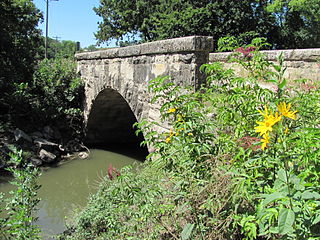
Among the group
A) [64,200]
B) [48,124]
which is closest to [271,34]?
[48,124]

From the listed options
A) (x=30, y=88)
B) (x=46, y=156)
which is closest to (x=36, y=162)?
(x=46, y=156)

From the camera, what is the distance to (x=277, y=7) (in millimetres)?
13328

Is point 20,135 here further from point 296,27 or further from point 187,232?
point 296,27

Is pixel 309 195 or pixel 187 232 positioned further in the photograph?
pixel 187 232

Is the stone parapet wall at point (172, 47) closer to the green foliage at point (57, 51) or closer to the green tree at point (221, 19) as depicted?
the green foliage at point (57, 51)

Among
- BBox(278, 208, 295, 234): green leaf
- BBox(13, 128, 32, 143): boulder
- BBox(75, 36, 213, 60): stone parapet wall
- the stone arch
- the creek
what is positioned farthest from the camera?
the stone arch

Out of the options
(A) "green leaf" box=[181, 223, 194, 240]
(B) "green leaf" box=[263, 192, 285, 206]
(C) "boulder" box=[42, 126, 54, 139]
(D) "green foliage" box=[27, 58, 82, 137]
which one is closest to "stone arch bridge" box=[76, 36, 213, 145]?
(D) "green foliage" box=[27, 58, 82, 137]

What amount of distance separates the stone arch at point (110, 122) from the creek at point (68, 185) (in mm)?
597

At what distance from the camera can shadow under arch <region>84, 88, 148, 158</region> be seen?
8.26 meters

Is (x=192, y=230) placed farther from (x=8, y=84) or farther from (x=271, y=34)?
(x=271, y=34)

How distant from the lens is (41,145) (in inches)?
306

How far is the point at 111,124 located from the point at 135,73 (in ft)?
14.8

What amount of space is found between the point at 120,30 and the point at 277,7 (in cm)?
859

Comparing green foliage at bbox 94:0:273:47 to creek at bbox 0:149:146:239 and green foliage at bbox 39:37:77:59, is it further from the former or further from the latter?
creek at bbox 0:149:146:239
